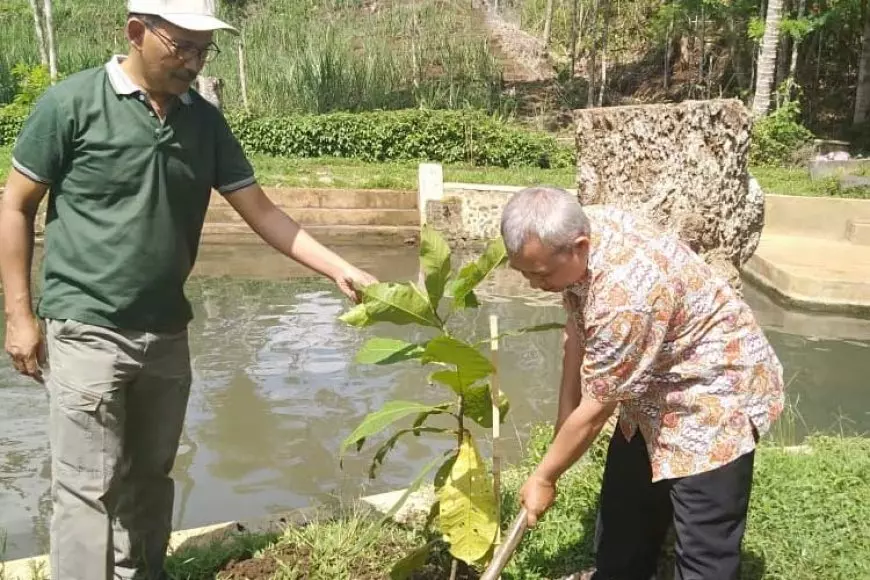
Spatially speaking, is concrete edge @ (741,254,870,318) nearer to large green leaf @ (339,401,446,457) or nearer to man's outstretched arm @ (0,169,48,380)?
large green leaf @ (339,401,446,457)

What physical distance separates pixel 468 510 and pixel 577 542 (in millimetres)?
775

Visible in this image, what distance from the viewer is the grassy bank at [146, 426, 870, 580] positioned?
2.82m

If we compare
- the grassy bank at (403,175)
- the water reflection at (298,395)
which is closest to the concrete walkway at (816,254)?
the water reflection at (298,395)

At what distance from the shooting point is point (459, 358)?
7.62ft

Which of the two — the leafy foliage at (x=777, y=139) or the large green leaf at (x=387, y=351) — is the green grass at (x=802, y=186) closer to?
the leafy foliage at (x=777, y=139)

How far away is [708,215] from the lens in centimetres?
337

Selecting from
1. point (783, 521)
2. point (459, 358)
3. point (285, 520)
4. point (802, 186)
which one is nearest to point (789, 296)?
point (802, 186)

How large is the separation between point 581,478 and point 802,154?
12.5 m

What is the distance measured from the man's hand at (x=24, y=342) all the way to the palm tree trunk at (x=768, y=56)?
13.4 m

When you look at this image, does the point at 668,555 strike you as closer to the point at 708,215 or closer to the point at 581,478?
the point at 581,478

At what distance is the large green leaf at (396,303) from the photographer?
7.73 ft

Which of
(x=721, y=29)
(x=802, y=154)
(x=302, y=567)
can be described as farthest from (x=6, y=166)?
(x=721, y=29)

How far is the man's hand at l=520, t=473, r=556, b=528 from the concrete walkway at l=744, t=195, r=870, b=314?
19.7 feet

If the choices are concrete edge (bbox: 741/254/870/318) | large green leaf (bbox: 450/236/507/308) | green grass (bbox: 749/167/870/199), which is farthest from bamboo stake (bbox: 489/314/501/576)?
green grass (bbox: 749/167/870/199)
